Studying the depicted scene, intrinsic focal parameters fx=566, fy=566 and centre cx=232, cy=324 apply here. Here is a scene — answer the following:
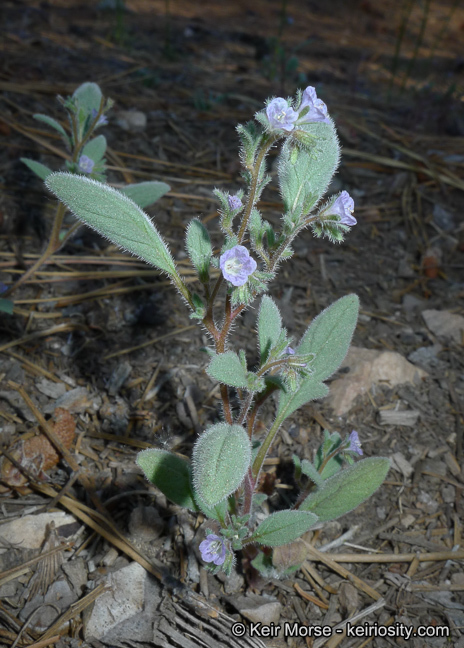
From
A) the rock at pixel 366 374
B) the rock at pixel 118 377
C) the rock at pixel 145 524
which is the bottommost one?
the rock at pixel 145 524

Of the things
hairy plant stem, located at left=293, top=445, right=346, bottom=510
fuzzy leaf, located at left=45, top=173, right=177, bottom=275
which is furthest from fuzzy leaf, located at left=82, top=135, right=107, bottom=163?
hairy plant stem, located at left=293, top=445, right=346, bottom=510

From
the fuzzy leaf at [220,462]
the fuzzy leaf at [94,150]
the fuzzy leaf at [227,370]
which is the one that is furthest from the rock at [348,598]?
the fuzzy leaf at [94,150]

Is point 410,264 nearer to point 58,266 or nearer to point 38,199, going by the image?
point 58,266

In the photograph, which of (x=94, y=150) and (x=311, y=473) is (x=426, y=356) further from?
(x=94, y=150)

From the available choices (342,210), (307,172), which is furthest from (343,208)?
(307,172)

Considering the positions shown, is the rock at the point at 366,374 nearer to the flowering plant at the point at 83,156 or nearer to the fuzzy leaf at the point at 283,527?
the fuzzy leaf at the point at 283,527

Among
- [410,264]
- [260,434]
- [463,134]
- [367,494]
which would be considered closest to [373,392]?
[260,434]

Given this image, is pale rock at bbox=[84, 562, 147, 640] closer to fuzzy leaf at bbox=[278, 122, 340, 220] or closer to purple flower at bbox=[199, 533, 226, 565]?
purple flower at bbox=[199, 533, 226, 565]
